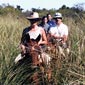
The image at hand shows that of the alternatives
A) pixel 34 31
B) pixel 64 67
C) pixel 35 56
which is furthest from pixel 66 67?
pixel 34 31

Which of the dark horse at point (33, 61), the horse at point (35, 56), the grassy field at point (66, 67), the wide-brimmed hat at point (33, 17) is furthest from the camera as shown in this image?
the wide-brimmed hat at point (33, 17)

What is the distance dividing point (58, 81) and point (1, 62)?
46.8 inches

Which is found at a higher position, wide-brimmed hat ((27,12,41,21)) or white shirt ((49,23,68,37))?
wide-brimmed hat ((27,12,41,21))

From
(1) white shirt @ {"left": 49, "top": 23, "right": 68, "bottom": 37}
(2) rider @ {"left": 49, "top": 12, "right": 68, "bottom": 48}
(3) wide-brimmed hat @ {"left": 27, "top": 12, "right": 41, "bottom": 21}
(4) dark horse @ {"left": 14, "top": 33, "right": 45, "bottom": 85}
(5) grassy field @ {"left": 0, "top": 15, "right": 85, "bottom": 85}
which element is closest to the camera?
(5) grassy field @ {"left": 0, "top": 15, "right": 85, "bottom": 85}

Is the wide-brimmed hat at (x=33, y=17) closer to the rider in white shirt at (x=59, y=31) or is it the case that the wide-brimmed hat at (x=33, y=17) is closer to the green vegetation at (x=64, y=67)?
the rider in white shirt at (x=59, y=31)

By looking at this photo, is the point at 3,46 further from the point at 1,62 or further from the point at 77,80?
the point at 77,80

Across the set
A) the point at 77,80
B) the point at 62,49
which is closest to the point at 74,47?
the point at 62,49

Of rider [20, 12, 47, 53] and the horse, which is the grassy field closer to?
the horse

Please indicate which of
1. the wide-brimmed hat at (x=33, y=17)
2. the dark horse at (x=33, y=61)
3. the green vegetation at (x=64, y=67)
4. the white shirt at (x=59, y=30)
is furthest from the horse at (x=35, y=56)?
the white shirt at (x=59, y=30)

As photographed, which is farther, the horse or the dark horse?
the dark horse

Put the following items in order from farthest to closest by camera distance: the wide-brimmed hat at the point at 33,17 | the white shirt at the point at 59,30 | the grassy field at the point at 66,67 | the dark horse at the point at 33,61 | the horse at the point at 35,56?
the white shirt at the point at 59,30, the wide-brimmed hat at the point at 33,17, the dark horse at the point at 33,61, the horse at the point at 35,56, the grassy field at the point at 66,67

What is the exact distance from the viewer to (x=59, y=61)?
30.1 ft

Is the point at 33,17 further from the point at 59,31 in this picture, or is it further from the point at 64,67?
the point at 64,67

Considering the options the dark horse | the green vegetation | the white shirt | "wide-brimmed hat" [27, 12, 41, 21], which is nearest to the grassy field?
the green vegetation
